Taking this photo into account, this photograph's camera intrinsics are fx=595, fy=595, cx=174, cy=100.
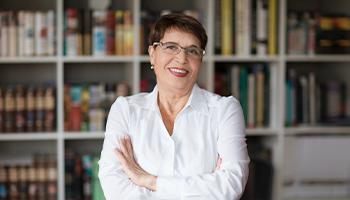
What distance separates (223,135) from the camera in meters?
1.96

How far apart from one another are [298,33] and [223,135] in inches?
65.6

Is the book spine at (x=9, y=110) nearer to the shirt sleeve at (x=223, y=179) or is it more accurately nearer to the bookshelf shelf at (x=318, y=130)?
the bookshelf shelf at (x=318, y=130)

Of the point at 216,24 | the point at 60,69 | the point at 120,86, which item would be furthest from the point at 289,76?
the point at 60,69

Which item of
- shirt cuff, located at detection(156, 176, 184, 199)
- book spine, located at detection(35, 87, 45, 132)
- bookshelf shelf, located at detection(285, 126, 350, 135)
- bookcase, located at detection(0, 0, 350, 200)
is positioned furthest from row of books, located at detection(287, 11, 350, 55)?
shirt cuff, located at detection(156, 176, 184, 199)

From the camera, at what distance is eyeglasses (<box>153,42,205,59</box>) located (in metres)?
1.98

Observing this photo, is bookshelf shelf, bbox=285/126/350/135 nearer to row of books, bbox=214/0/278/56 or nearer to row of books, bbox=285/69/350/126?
row of books, bbox=285/69/350/126

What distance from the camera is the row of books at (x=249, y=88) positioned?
3.43 metres

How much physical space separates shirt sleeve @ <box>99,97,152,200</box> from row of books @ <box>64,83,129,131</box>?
4.33 feet

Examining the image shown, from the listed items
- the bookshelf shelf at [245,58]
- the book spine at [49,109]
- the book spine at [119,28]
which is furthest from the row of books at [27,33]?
the bookshelf shelf at [245,58]

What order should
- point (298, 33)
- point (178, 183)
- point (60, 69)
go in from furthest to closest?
point (298, 33), point (60, 69), point (178, 183)

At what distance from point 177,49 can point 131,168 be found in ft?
1.38

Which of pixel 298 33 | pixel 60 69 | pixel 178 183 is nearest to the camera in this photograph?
pixel 178 183

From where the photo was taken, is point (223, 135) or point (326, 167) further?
point (326, 167)

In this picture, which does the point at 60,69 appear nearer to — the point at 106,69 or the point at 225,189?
the point at 106,69
